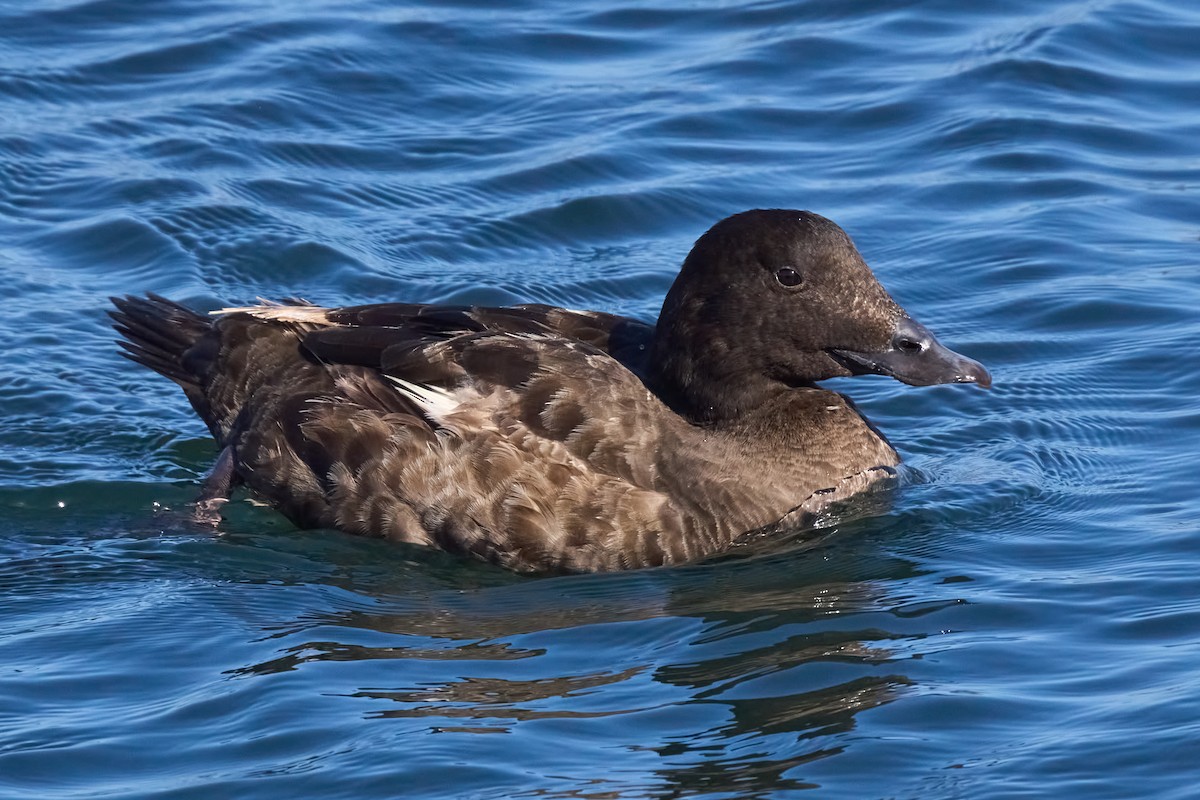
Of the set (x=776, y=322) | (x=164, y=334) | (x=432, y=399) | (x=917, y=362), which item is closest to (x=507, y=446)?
(x=432, y=399)

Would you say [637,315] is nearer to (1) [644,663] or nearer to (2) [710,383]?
(2) [710,383]

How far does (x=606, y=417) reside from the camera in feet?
25.5

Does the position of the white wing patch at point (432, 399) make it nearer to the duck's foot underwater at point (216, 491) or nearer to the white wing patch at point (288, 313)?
the white wing patch at point (288, 313)

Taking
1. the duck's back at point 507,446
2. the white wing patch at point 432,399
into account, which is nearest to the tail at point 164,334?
the duck's back at point 507,446

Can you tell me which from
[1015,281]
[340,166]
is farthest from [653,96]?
[1015,281]

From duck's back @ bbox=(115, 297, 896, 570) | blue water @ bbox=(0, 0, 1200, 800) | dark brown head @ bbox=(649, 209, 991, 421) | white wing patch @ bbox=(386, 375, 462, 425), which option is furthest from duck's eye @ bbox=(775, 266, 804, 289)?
white wing patch @ bbox=(386, 375, 462, 425)

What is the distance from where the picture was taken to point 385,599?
24.0 feet

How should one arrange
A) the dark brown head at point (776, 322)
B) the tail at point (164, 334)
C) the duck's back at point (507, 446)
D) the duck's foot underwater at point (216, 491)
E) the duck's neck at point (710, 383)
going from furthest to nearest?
the tail at point (164, 334)
the duck's foot underwater at point (216, 491)
the duck's neck at point (710, 383)
the dark brown head at point (776, 322)
the duck's back at point (507, 446)

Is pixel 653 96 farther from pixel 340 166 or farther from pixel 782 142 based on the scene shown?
pixel 340 166

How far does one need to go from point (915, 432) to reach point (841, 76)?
5.02 metres

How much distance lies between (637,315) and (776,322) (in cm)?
265

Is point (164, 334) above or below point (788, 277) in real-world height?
below

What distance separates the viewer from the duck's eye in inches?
307

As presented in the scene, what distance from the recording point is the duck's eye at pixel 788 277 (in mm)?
7801
